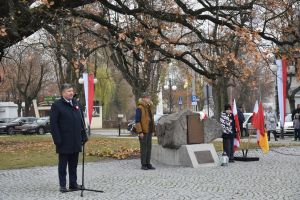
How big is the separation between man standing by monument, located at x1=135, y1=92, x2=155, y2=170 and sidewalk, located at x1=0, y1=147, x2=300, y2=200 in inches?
13.5

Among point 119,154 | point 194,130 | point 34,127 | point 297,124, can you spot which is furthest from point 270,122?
point 34,127

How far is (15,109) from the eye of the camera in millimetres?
65688

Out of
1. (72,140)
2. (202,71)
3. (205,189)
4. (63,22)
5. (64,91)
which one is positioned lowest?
(205,189)

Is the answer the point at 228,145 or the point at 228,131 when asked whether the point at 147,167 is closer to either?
the point at 228,145

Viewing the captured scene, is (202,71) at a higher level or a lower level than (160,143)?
higher

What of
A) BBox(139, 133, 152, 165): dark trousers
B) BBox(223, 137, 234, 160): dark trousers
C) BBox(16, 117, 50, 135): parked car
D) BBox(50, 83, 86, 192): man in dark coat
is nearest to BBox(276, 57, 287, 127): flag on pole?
BBox(223, 137, 234, 160): dark trousers

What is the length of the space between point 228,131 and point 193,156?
1630 millimetres

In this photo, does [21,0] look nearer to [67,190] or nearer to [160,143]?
[160,143]

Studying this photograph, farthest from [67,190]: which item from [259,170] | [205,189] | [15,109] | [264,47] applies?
[15,109]

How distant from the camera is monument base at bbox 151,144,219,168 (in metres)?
14.1

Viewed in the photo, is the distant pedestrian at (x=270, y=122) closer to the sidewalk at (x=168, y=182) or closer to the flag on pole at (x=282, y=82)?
the flag on pole at (x=282, y=82)

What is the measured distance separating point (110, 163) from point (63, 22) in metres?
4.58

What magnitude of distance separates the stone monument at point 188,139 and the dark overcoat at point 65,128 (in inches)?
180

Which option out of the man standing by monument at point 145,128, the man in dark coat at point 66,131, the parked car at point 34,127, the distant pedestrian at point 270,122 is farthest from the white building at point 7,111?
the man in dark coat at point 66,131
